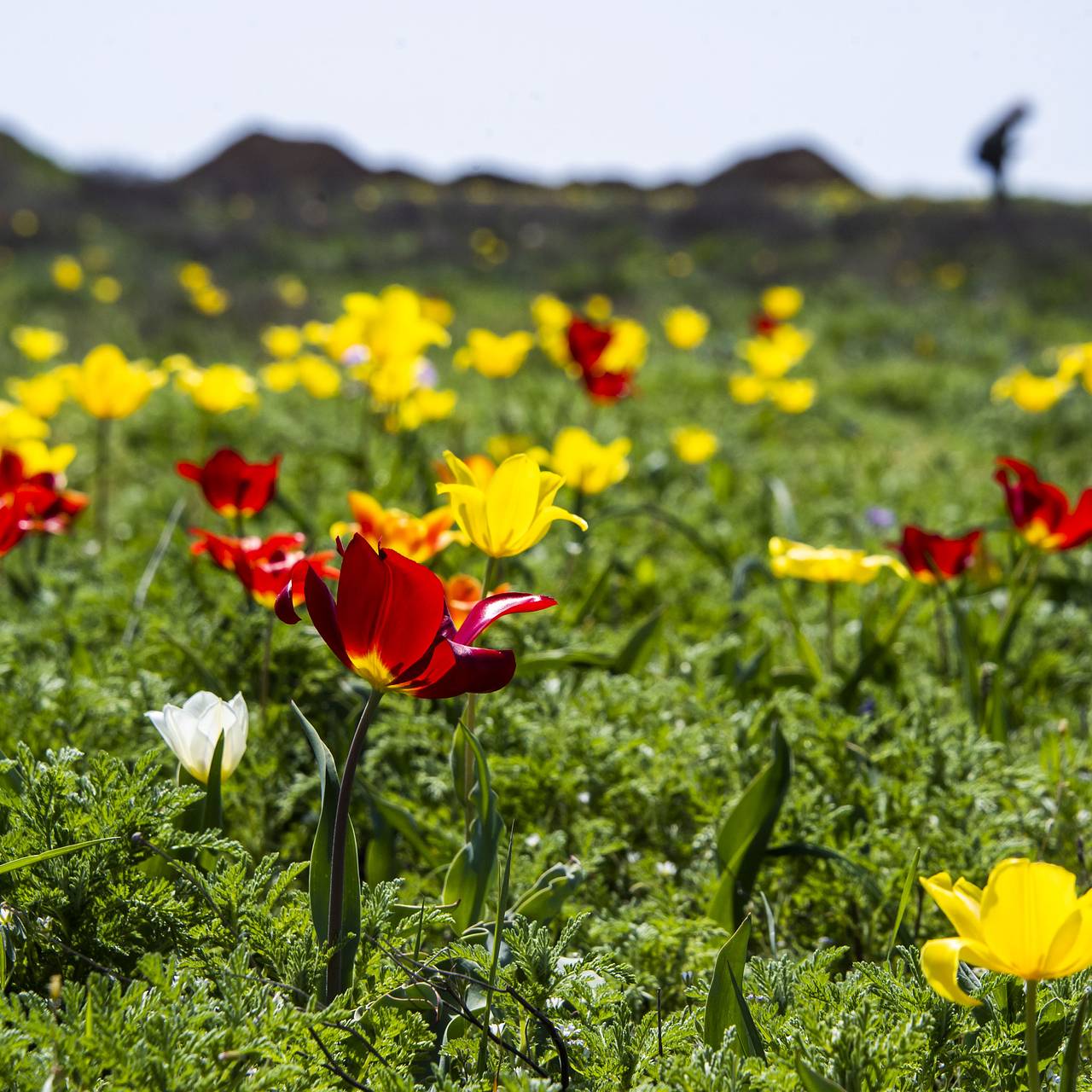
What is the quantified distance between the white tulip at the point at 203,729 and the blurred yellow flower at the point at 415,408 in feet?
7.03

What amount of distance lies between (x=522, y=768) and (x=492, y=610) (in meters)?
0.69

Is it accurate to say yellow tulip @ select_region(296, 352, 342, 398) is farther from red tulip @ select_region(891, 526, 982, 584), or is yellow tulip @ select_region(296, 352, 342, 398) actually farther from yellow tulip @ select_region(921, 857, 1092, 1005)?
yellow tulip @ select_region(921, 857, 1092, 1005)

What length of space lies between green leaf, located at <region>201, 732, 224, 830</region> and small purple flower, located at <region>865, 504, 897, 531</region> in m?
2.74

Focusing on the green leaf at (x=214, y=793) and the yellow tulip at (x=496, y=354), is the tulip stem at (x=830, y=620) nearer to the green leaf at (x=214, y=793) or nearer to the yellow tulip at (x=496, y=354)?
the green leaf at (x=214, y=793)

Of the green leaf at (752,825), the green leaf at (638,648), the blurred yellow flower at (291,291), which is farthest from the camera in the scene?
the blurred yellow flower at (291,291)

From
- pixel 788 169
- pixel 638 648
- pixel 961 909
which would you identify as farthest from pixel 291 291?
pixel 788 169

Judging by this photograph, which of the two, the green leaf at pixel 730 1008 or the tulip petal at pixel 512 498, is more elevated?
the tulip petal at pixel 512 498

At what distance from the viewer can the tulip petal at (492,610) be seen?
994 mm

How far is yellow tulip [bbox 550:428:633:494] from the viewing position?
2416 mm

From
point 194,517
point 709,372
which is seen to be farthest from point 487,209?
point 194,517

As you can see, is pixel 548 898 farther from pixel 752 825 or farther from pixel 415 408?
pixel 415 408

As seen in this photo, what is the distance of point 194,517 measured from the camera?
3.38m

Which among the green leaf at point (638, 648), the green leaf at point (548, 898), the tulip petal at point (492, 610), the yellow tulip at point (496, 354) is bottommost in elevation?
the green leaf at point (548, 898)


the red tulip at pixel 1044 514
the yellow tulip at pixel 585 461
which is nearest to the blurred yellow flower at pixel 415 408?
the yellow tulip at pixel 585 461
